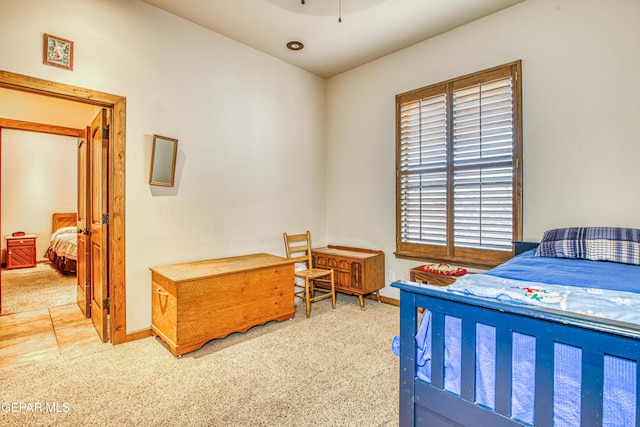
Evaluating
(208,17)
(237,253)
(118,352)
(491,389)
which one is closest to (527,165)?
(491,389)

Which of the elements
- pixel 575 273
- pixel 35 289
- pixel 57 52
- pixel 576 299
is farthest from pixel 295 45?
pixel 35 289

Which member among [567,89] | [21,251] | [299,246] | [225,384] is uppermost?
[567,89]

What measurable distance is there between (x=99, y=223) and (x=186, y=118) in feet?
4.01

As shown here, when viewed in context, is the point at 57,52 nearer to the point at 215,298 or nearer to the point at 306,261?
the point at 215,298

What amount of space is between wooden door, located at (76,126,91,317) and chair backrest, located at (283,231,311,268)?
79.9 inches

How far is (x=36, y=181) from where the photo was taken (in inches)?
241

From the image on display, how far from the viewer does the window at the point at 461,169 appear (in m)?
2.84

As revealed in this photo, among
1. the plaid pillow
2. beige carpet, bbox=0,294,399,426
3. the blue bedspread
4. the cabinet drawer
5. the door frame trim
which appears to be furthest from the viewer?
the cabinet drawer

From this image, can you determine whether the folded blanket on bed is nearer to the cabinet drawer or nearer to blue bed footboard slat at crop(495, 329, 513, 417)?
blue bed footboard slat at crop(495, 329, 513, 417)

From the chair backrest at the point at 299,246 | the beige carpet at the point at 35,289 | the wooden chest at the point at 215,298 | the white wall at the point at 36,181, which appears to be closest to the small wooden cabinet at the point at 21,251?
the beige carpet at the point at 35,289

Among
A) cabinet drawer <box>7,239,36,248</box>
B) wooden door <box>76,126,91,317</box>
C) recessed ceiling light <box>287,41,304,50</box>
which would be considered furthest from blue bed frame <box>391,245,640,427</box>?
cabinet drawer <box>7,239,36,248</box>

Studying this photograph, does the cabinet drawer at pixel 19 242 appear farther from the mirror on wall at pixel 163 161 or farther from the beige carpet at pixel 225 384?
the mirror on wall at pixel 163 161

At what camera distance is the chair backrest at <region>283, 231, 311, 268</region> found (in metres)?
3.78

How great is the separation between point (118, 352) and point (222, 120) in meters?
2.28
